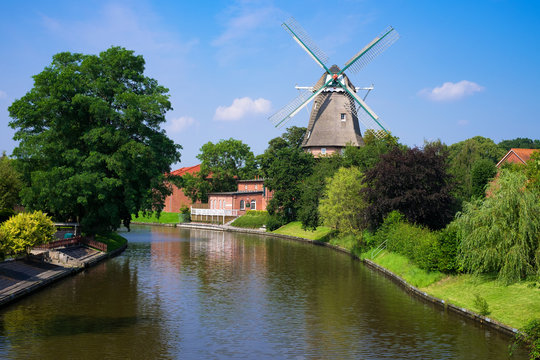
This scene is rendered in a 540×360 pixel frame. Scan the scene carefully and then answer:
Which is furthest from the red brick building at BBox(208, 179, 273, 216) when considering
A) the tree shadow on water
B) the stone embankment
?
the tree shadow on water

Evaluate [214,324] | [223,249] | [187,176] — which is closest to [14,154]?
[223,249]

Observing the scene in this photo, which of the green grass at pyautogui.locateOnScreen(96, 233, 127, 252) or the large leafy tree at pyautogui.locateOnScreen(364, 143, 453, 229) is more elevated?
the large leafy tree at pyautogui.locateOnScreen(364, 143, 453, 229)

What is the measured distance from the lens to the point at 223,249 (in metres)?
61.5

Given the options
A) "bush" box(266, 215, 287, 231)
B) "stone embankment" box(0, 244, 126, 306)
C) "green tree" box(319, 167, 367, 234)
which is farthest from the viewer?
"bush" box(266, 215, 287, 231)

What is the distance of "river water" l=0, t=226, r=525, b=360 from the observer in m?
20.6

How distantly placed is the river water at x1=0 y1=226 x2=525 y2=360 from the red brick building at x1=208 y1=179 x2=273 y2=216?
6110 cm

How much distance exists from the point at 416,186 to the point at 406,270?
9.47 m

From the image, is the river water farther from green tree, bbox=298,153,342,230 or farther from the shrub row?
green tree, bbox=298,153,342,230

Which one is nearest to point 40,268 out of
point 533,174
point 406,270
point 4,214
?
point 4,214

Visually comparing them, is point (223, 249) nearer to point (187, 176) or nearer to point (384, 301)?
point (384, 301)

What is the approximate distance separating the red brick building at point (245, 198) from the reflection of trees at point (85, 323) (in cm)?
6866

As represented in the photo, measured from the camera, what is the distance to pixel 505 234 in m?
28.4

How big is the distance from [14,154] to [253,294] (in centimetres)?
3015

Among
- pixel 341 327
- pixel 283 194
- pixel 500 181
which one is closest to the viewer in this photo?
pixel 341 327
